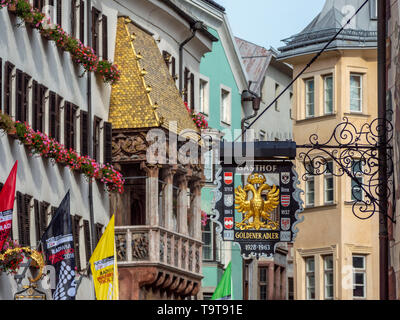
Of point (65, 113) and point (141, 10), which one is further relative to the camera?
point (141, 10)

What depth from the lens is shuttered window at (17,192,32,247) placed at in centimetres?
2988

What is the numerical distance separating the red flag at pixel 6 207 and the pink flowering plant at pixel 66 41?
4.62 metres

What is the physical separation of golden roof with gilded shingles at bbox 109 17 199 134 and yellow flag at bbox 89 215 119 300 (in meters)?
7.62

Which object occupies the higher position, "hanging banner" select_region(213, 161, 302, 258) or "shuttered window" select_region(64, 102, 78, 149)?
"shuttered window" select_region(64, 102, 78, 149)

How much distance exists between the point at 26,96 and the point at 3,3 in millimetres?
2451

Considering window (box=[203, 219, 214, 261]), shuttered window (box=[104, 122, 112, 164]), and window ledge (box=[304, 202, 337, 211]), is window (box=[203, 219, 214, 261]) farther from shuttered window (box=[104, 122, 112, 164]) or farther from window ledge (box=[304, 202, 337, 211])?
shuttered window (box=[104, 122, 112, 164])

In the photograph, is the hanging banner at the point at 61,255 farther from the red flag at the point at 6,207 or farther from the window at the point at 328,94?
the window at the point at 328,94

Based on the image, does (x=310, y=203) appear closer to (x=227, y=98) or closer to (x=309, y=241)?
(x=309, y=241)

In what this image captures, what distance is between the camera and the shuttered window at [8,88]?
96.9ft

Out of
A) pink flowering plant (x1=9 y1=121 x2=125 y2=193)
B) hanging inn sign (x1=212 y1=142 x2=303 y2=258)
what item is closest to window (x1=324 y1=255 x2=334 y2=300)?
pink flowering plant (x1=9 y1=121 x2=125 y2=193)

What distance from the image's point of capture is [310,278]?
48.3m

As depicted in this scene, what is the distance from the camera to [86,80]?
119ft
